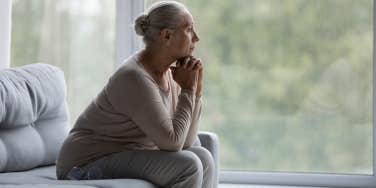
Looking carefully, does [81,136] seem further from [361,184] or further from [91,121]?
[361,184]

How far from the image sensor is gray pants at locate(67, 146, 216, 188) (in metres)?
2.58

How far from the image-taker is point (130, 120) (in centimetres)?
272

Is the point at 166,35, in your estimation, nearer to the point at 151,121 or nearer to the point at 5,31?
the point at 151,121

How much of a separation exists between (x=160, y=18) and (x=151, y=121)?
406 mm

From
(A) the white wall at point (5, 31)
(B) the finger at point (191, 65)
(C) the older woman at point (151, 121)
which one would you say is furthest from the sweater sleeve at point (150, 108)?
(A) the white wall at point (5, 31)

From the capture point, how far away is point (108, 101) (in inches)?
108

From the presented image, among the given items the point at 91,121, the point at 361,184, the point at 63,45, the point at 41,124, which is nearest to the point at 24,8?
the point at 63,45

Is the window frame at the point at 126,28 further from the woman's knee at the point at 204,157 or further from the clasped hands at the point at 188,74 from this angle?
the woman's knee at the point at 204,157

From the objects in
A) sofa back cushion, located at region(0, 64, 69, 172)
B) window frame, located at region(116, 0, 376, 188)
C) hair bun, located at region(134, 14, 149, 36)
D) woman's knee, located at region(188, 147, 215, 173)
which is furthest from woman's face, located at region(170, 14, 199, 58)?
window frame, located at region(116, 0, 376, 188)

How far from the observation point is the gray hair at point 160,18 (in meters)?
2.77

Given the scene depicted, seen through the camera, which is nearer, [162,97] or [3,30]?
[162,97]

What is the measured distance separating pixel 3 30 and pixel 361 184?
1998 millimetres

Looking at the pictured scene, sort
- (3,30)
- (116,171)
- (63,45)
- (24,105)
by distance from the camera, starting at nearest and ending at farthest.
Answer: (116,171) → (24,105) → (3,30) → (63,45)

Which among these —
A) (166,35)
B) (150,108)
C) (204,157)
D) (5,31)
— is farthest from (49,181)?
(5,31)
